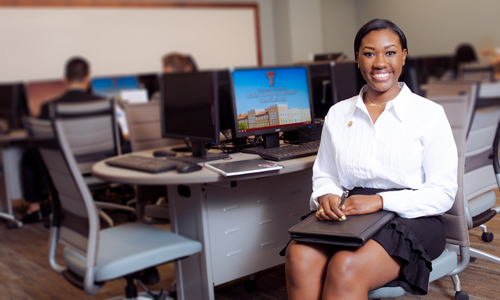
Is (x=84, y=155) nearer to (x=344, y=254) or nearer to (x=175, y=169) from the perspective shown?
(x=175, y=169)

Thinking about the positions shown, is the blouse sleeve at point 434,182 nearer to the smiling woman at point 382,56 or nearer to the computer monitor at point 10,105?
the smiling woman at point 382,56

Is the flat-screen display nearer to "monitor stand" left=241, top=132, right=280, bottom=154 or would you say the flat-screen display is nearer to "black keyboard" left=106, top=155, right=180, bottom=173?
"monitor stand" left=241, top=132, right=280, bottom=154

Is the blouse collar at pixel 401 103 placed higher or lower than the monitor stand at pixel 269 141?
higher

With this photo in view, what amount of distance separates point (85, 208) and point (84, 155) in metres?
1.69

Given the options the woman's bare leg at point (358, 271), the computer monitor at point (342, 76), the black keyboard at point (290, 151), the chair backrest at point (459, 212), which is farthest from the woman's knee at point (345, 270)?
the computer monitor at point (342, 76)

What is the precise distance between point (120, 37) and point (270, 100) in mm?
4317

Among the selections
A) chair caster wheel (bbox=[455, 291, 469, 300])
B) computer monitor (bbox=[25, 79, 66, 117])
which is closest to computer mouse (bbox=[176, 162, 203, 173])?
chair caster wheel (bbox=[455, 291, 469, 300])

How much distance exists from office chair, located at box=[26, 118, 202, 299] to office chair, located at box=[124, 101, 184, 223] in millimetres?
689

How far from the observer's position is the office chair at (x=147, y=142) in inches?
107

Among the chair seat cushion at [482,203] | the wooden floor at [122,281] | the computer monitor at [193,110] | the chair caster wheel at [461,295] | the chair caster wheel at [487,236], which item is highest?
the computer monitor at [193,110]

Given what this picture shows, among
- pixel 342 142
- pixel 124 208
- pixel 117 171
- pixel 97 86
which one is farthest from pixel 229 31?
pixel 342 142

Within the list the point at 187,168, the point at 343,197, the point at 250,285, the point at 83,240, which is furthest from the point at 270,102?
the point at 83,240

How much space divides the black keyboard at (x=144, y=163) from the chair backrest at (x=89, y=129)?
1.06 metres

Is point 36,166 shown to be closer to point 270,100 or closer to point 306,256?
point 270,100
